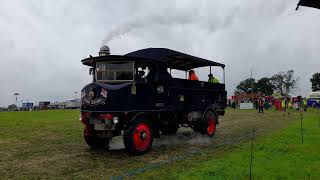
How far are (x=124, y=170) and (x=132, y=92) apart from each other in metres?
3.06

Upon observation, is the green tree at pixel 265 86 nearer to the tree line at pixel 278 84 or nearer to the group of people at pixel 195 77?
the tree line at pixel 278 84

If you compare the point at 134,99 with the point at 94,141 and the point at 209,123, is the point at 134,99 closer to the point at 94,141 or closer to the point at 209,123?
the point at 94,141

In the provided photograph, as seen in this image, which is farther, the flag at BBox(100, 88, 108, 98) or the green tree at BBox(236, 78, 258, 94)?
the green tree at BBox(236, 78, 258, 94)

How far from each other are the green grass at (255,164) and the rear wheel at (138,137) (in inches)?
65.5

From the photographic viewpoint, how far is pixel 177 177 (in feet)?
26.9

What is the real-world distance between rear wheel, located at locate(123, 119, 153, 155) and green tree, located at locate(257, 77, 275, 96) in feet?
390

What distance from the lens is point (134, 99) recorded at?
11633 mm

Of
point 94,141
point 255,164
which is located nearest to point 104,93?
point 94,141

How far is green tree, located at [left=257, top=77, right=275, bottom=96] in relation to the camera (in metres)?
127

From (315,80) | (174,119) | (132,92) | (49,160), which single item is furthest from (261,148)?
(315,80)

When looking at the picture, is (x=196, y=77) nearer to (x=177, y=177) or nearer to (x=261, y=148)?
(x=261, y=148)

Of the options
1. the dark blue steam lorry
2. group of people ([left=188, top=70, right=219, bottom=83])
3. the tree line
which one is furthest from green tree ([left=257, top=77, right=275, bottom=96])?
the dark blue steam lorry

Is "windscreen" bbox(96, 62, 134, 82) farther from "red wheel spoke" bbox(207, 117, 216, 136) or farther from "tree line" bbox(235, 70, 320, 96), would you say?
"tree line" bbox(235, 70, 320, 96)

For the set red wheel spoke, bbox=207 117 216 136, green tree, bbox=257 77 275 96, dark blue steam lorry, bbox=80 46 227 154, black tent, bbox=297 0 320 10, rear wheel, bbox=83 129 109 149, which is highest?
green tree, bbox=257 77 275 96
